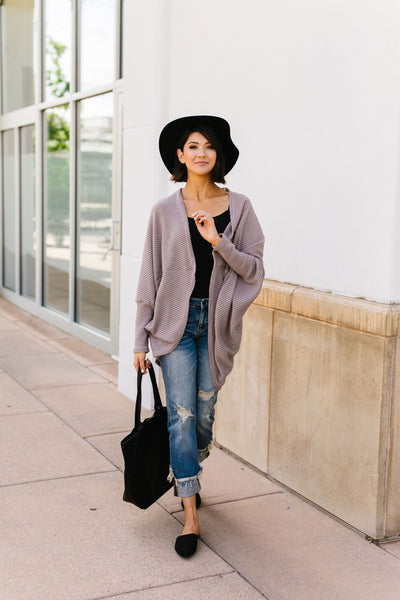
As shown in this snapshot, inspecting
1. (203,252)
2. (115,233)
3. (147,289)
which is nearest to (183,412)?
(147,289)

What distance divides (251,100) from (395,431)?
219 cm

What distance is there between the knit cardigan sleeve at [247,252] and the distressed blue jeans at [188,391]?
0.25 meters

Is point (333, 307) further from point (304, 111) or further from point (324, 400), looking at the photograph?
point (304, 111)

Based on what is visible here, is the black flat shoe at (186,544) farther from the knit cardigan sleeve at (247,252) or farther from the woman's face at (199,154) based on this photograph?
the woman's face at (199,154)

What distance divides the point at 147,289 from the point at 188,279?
224 mm

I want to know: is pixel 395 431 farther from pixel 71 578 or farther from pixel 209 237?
pixel 71 578

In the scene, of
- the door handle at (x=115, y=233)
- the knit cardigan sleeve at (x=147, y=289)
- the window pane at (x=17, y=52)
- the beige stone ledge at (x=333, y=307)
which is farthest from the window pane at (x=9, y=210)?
the knit cardigan sleeve at (x=147, y=289)

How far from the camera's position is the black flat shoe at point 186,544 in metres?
3.51

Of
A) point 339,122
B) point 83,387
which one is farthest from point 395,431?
point 83,387

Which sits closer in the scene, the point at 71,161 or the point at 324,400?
the point at 324,400

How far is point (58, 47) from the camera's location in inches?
365

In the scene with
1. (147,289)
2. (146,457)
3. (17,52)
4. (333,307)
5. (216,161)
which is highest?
(17,52)

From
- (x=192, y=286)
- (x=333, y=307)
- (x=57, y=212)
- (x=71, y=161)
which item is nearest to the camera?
(x=192, y=286)

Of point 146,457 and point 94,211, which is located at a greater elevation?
point 94,211
